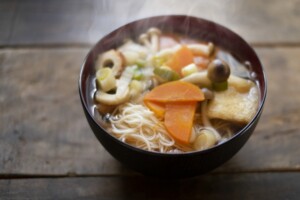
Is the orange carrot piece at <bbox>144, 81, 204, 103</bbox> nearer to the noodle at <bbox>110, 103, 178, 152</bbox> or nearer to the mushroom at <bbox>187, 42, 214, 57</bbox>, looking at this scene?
the noodle at <bbox>110, 103, 178, 152</bbox>

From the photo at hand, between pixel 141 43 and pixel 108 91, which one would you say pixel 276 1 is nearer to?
pixel 141 43

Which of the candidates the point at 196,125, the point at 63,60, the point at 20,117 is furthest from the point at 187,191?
the point at 63,60

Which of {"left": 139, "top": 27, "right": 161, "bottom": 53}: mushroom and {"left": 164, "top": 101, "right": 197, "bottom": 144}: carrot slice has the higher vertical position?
{"left": 139, "top": 27, "right": 161, "bottom": 53}: mushroom

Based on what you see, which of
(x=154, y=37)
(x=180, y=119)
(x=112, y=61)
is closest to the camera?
(x=180, y=119)

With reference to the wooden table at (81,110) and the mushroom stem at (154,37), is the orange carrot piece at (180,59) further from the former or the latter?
the wooden table at (81,110)

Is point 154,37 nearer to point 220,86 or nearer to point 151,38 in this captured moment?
point 151,38

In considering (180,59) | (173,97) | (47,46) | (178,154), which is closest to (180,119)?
(173,97)

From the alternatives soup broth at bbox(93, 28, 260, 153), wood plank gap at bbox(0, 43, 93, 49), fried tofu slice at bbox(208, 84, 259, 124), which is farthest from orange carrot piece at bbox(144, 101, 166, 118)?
wood plank gap at bbox(0, 43, 93, 49)
